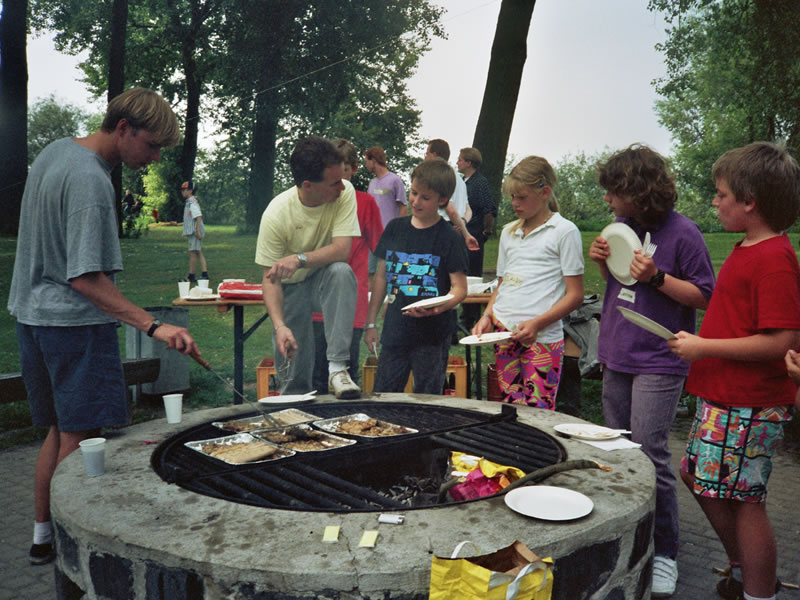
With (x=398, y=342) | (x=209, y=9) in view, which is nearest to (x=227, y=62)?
(x=209, y=9)

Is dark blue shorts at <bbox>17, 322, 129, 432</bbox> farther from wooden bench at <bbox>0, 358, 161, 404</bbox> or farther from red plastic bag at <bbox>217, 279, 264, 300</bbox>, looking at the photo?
red plastic bag at <bbox>217, 279, 264, 300</bbox>

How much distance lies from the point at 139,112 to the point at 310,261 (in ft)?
3.88

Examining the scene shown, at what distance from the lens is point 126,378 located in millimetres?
4555

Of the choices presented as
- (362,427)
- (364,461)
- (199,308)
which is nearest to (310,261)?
(362,427)

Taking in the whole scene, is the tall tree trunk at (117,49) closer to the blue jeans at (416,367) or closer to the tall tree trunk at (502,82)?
the tall tree trunk at (502,82)

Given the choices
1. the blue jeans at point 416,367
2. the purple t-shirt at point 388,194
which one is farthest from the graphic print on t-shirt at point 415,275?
the purple t-shirt at point 388,194

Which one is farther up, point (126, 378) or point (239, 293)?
point (239, 293)

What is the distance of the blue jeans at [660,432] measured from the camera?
103 inches

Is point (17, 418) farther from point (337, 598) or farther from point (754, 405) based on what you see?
point (754, 405)

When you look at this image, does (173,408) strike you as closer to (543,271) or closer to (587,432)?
(587,432)

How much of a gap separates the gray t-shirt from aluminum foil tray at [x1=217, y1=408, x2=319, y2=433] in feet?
2.16

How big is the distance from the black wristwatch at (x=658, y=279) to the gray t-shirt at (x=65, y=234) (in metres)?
2.11

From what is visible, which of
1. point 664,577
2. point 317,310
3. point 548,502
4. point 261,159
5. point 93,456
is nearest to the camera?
point 548,502

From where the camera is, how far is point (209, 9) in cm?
1432
